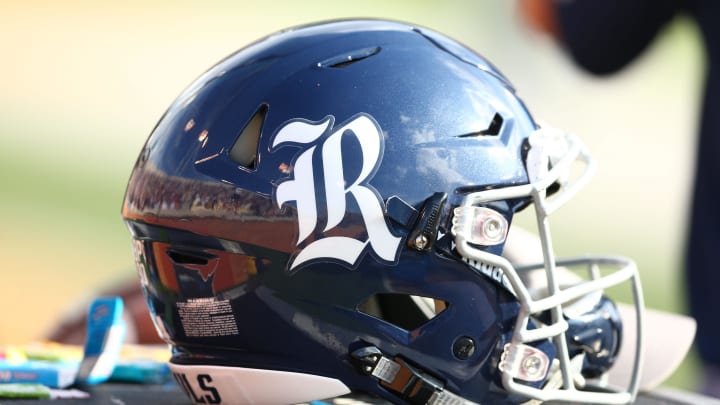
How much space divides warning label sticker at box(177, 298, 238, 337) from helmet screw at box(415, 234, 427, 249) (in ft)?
0.95

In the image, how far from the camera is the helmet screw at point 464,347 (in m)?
1.46

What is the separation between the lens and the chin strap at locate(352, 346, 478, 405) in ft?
4.72

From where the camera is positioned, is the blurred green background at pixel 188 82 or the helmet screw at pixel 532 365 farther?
the blurred green background at pixel 188 82

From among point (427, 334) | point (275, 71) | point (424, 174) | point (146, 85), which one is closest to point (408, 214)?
point (424, 174)

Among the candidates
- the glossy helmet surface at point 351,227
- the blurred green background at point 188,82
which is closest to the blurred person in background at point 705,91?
the glossy helmet surface at point 351,227

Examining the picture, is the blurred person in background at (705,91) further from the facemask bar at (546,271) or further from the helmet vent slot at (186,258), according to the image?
the helmet vent slot at (186,258)

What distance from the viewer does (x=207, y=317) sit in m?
1.48

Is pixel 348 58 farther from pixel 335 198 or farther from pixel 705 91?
pixel 705 91

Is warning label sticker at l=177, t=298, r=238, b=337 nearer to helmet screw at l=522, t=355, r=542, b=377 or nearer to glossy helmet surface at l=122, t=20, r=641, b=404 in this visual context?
glossy helmet surface at l=122, t=20, r=641, b=404

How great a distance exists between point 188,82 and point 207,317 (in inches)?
215

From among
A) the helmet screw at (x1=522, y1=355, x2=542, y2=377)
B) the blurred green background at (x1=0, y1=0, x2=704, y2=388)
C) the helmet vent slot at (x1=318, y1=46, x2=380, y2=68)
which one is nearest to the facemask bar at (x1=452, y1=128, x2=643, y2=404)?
the helmet screw at (x1=522, y1=355, x2=542, y2=377)

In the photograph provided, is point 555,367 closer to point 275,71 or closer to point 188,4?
point 275,71

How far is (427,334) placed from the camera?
1452 millimetres

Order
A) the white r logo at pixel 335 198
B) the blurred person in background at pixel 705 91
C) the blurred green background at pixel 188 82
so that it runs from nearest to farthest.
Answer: the white r logo at pixel 335 198 → the blurred person in background at pixel 705 91 → the blurred green background at pixel 188 82
